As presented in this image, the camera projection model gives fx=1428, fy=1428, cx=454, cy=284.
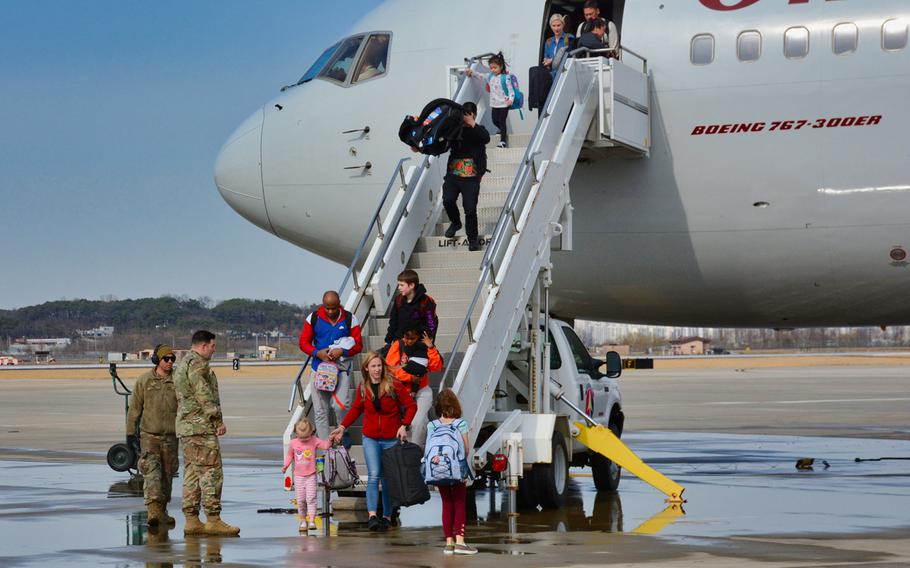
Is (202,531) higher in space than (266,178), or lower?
lower

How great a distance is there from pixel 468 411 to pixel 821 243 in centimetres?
536

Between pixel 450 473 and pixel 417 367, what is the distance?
2106mm

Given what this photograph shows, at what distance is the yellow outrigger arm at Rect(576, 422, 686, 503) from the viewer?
610 inches

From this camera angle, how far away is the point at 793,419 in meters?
32.7

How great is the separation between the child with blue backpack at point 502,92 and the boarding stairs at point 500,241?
0.28 m

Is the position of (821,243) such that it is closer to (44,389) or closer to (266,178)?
(266,178)

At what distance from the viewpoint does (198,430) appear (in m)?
13.2

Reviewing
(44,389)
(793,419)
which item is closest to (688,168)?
(793,419)

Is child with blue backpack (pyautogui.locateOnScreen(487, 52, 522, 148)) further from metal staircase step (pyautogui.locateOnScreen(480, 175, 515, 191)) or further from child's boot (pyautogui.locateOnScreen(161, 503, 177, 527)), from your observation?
child's boot (pyautogui.locateOnScreen(161, 503, 177, 527))

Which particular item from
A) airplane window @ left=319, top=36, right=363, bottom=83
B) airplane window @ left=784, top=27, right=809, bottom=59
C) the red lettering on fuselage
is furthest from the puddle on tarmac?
the red lettering on fuselage

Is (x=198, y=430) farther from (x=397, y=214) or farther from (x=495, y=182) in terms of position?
(x=495, y=182)

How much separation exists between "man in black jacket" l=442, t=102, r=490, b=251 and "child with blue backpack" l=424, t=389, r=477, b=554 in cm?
420

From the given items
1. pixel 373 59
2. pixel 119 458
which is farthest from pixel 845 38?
pixel 119 458

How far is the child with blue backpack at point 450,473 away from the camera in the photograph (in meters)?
11.8
